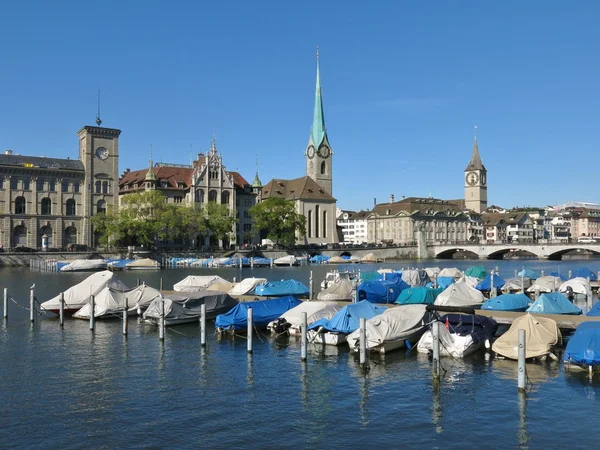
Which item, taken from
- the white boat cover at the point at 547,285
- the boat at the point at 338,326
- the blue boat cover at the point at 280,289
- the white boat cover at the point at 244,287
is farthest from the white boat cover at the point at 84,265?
the boat at the point at 338,326

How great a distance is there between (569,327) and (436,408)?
52.1 feet

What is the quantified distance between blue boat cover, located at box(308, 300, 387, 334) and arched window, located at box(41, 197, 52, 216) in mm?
103093

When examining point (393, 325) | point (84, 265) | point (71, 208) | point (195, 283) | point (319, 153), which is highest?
point (319, 153)

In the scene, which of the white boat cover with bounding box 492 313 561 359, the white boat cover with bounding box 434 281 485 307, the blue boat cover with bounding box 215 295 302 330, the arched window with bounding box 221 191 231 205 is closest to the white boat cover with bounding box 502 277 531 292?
the white boat cover with bounding box 434 281 485 307

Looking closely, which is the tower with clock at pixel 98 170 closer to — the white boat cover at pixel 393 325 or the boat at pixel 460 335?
the white boat cover at pixel 393 325

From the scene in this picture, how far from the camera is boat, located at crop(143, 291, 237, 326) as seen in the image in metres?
41.2

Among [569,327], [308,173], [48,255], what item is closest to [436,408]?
[569,327]

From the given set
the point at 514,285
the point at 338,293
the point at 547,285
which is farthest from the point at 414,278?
the point at 338,293

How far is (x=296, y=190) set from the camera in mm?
171875

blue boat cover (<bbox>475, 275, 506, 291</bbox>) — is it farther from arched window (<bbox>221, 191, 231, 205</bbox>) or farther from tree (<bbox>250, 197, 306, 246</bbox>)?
arched window (<bbox>221, 191, 231, 205</bbox>)

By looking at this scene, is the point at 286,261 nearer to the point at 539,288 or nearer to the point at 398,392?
the point at 539,288

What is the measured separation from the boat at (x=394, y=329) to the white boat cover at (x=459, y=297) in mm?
10454

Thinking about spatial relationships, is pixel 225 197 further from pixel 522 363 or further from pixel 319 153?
pixel 522 363

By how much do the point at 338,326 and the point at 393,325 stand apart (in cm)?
327
